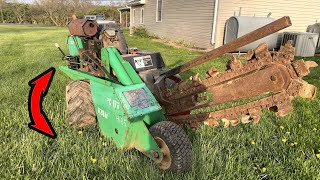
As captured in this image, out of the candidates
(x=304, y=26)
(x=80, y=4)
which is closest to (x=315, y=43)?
(x=304, y=26)

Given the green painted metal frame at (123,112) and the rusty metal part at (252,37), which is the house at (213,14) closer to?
the green painted metal frame at (123,112)

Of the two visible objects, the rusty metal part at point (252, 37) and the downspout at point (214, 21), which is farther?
the downspout at point (214, 21)

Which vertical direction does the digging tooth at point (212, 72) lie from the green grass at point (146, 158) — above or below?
above

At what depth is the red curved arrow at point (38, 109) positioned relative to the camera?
3724 millimetres

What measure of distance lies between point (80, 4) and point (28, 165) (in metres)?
61.6

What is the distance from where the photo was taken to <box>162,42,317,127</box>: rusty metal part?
90.1 inches

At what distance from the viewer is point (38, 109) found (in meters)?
3.90

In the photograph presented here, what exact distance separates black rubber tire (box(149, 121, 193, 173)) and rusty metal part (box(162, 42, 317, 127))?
0.38 metres

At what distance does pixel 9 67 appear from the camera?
842 centimetres

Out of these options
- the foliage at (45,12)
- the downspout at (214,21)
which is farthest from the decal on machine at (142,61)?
the foliage at (45,12)

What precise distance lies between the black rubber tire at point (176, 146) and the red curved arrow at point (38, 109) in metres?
1.74

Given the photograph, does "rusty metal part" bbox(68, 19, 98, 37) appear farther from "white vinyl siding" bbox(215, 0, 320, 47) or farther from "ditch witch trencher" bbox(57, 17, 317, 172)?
"white vinyl siding" bbox(215, 0, 320, 47)

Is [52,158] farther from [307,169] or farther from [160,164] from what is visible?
[307,169]

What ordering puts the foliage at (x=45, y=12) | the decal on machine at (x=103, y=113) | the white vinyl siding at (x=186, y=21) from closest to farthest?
1. the decal on machine at (x=103, y=113)
2. the white vinyl siding at (x=186, y=21)
3. the foliage at (x=45, y=12)
